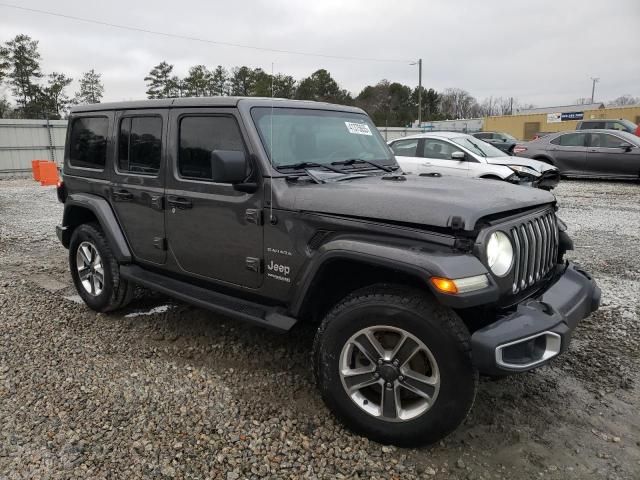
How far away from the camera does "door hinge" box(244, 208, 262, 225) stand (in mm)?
3111

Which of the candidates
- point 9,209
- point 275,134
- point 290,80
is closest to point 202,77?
point 290,80

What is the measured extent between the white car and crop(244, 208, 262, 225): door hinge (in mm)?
6710

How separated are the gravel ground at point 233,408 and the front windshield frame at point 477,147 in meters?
5.57

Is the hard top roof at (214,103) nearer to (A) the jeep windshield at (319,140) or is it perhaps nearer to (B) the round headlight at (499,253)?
(A) the jeep windshield at (319,140)

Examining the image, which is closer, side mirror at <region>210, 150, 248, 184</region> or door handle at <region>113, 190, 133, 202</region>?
side mirror at <region>210, 150, 248, 184</region>

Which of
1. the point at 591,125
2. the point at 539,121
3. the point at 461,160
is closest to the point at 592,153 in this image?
the point at 461,160

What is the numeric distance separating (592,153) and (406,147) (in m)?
6.47

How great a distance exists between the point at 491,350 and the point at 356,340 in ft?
2.36

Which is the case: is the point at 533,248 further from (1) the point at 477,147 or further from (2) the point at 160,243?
(1) the point at 477,147

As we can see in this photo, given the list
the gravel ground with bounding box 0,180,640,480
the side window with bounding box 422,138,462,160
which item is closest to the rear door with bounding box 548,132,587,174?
the side window with bounding box 422,138,462,160

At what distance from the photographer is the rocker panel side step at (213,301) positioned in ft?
10.1

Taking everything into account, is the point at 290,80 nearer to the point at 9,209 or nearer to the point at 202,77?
the point at 9,209

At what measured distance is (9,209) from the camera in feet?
35.0

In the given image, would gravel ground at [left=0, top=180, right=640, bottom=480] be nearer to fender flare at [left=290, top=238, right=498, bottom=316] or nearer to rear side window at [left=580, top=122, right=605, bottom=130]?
fender flare at [left=290, top=238, right=498, bottom=316]
